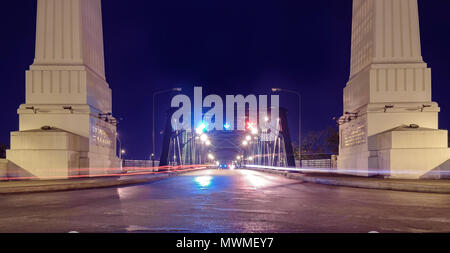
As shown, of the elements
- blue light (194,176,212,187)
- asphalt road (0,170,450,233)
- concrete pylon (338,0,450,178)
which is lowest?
blue light (194,176,212,187)

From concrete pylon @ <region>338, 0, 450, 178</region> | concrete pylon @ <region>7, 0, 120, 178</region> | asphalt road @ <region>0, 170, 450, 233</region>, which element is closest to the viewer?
asphalt road @ <region>0, 170, 450, 233</region>

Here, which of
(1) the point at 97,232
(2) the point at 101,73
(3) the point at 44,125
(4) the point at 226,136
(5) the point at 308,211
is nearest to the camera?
(1) the point at 97,232

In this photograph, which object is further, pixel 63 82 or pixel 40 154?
pixel 63 82

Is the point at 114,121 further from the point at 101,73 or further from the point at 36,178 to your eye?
the point at 36,178

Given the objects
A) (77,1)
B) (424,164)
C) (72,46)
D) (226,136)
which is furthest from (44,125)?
(226,136)

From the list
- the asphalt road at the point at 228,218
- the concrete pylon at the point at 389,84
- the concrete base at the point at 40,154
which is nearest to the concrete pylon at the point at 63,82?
the concrete base at the point at 40,154

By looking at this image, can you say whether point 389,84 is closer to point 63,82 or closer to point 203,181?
point 203,181

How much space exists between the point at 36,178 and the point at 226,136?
372ft

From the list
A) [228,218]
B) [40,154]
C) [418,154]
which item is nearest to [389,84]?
[418,154]

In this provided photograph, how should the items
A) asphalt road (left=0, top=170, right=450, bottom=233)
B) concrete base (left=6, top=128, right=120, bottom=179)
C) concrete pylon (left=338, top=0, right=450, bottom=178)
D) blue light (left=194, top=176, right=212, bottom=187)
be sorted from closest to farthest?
asphalt road (left=0, top=170, right=450, bottom=233), blue light (left=194, top=176, right=212, bottom=187), concrete base (left=6, top=128, right=120, bottom=179), concrete pylon (left=338, top=0, right=450, bottom=178)

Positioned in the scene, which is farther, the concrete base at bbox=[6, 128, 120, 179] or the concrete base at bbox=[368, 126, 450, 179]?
the concrete base at bbox=[6, 128, 120, 179]

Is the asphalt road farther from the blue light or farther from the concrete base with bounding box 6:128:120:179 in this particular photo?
the concrete base with bounding box 6:128:120:179

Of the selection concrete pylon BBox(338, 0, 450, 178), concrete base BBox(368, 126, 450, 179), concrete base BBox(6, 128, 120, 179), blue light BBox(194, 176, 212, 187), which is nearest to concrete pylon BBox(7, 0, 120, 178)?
concrete base BBox(6, 128, 120, 179)

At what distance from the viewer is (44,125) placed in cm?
2625
